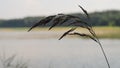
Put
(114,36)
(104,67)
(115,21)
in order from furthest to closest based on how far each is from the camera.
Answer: (114,36), (115,21), (104,67)

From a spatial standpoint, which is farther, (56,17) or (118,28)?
(118,28)

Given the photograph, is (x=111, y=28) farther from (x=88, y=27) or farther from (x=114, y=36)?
(x=88, y=27)

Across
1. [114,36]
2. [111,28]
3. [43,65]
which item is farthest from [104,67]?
[114,36]

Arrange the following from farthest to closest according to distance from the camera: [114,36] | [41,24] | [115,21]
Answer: [114,36] → [115,21] → [41,24]

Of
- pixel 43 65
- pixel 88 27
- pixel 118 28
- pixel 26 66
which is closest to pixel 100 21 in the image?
pixel 118 28

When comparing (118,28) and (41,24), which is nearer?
(41,24)

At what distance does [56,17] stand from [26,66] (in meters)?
1.71

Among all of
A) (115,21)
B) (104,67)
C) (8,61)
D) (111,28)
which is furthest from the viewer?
(111,28)

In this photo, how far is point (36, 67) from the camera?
6.95m

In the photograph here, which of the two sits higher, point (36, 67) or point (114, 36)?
point (36, 67)

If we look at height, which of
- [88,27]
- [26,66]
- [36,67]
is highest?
[88,27]

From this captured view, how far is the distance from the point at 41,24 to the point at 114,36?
17.0 meters

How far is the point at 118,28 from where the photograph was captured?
18344mm

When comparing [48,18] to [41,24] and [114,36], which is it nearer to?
[41,24]
